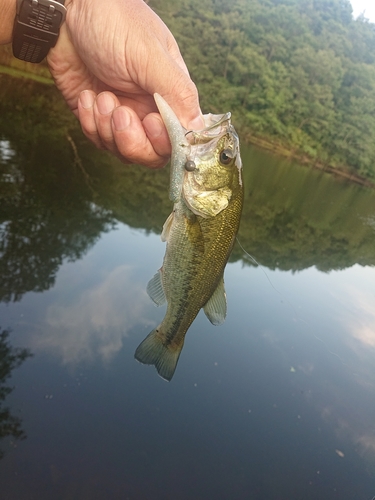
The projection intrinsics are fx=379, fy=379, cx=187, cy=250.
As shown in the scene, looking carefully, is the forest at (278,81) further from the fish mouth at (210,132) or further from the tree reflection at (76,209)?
the fish mouth at (210,132)

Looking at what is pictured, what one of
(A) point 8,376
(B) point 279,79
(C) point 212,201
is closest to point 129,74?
(C) point 212,201

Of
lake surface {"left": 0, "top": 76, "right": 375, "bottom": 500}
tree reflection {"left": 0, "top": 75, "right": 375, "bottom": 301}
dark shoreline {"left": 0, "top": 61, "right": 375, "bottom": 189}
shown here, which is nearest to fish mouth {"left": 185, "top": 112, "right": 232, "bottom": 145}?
lake surface {"left": 0, "top": 76, "right": 375, "bottom": 500}

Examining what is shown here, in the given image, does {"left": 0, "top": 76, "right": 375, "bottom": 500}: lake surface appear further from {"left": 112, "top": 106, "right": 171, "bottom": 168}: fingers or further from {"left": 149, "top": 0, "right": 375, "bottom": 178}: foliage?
{"left": 149, "top": 0, "right": 375, "bottom": 178}: foliage

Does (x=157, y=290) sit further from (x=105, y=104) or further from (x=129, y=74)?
(x=129, y=74)

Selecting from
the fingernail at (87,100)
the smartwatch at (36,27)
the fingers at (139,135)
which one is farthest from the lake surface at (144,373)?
the smartwatch at (36,27)

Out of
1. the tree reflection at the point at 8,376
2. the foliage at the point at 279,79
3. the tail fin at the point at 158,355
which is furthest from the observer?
the foliage at the point at 279,79

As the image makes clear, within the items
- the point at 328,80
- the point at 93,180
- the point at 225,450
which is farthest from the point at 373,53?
the point at 225,450
